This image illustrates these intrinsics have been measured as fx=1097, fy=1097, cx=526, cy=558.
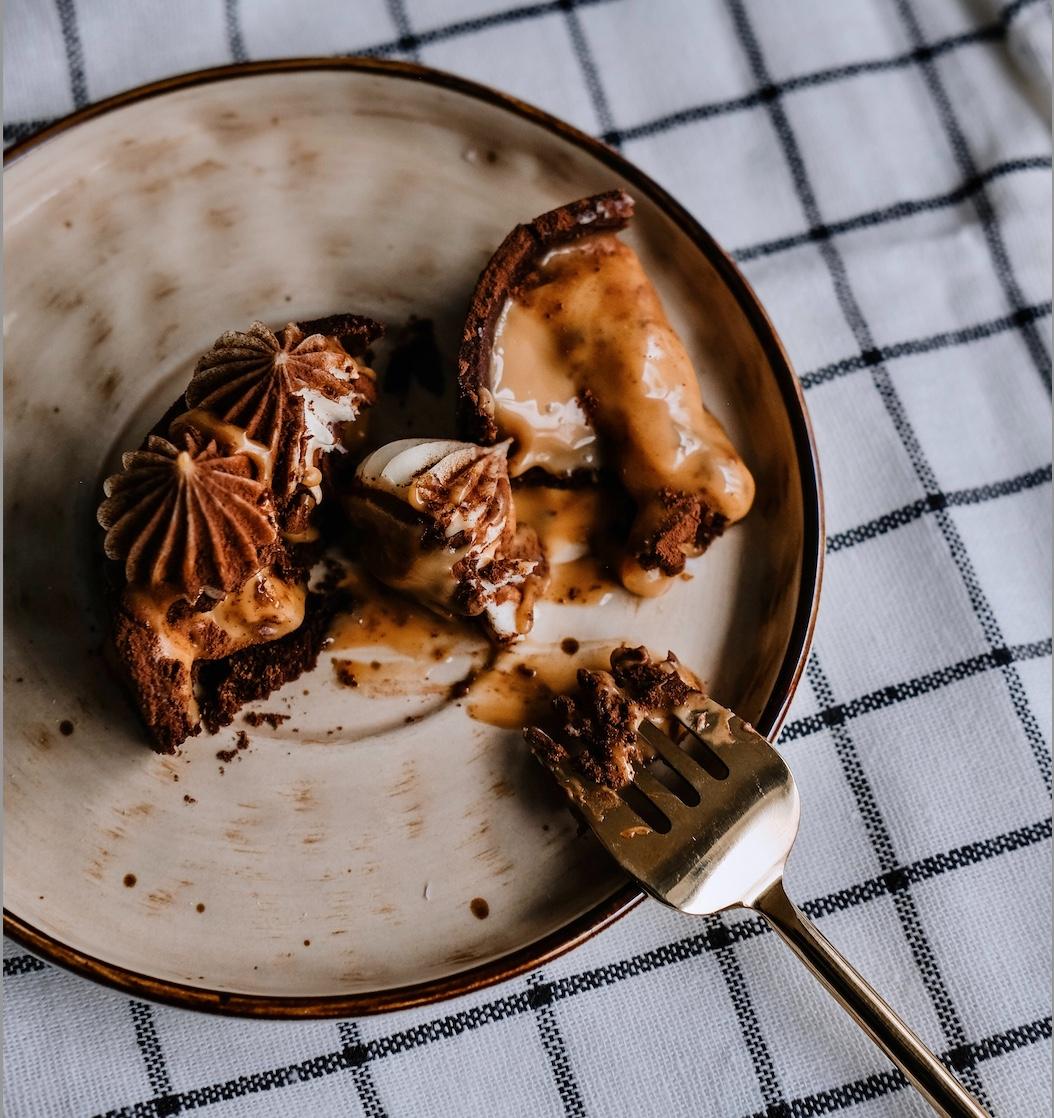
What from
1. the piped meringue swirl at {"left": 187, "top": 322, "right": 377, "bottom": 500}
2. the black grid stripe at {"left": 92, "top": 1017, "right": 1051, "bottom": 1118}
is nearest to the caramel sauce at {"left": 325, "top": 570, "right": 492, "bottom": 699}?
the piped meringue swirl at {"left": 187, "top": 322, "right": 377, "bottom": 500}

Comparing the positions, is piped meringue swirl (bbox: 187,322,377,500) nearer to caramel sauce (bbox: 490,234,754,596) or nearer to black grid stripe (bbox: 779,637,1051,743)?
caramel sauce (bbox: 490,234,754,596)

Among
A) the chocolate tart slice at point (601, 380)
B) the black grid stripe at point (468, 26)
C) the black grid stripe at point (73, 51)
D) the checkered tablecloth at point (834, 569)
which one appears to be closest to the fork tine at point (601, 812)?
the checkered tablecloth at point (834, 569)

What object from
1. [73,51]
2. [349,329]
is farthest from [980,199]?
[73,51]

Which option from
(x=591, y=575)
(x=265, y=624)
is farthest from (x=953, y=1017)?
(x=265, y=624)

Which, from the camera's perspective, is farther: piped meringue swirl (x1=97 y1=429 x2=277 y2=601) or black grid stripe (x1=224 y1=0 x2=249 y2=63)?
black grid stripe (x1=224 y1=0 x2=249 y2=63)

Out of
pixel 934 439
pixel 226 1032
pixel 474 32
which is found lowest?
pixel 226 1032

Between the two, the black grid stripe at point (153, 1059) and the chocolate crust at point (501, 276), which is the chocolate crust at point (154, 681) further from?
the chocolate crust at point (501, 276)

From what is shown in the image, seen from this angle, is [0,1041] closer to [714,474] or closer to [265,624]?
[265,624]

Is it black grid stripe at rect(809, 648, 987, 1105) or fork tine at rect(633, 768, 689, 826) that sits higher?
fork tine at rect(633, 768, 689, 826)
